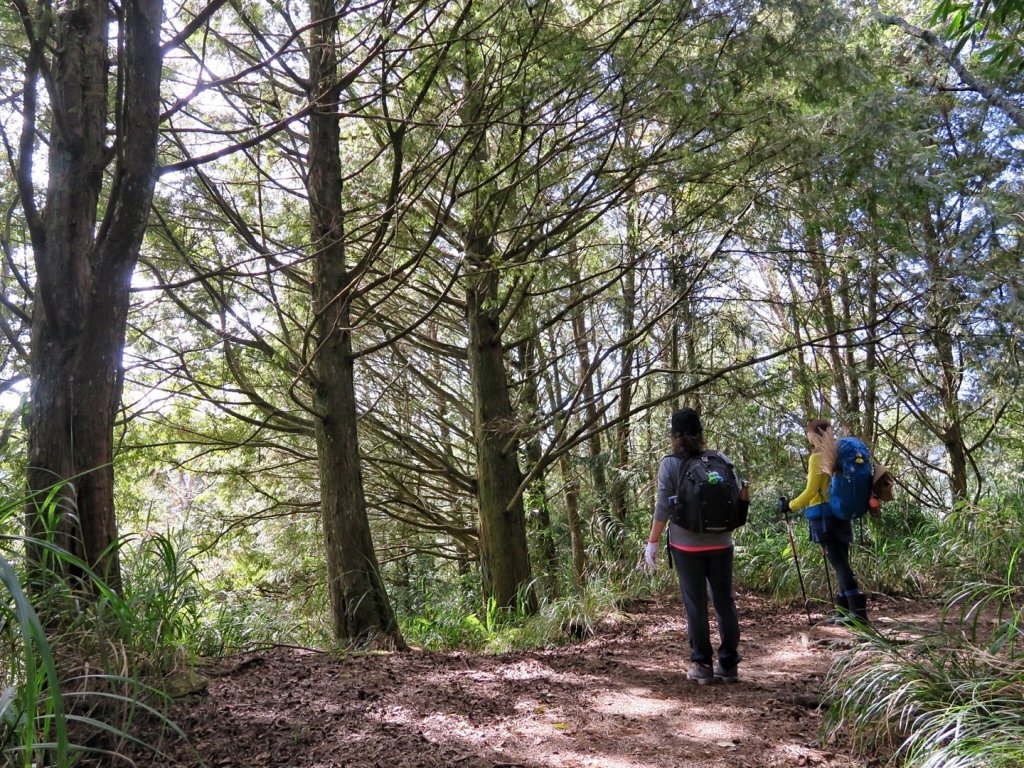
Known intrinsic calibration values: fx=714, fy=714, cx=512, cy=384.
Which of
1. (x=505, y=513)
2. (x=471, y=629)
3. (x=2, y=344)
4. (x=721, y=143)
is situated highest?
(x=721, y=143)

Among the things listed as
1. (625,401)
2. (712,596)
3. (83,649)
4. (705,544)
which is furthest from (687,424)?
(625,401)

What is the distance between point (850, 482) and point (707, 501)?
6.05 ft

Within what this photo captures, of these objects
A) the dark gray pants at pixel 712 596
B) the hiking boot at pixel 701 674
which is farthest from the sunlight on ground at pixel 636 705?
the dark gray pants at pixel 712 596

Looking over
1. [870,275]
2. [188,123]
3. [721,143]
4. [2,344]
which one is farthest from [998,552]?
[2,344]


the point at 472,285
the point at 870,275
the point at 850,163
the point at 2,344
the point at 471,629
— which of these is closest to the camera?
the point at 850,163

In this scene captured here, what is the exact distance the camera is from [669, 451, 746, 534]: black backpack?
4.64m

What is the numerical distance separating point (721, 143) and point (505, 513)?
4.75 m

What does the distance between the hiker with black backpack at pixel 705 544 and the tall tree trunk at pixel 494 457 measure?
358 cm

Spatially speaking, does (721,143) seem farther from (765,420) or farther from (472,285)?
(765,420)

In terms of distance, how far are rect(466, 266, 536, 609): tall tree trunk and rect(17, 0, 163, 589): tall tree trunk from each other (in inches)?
185

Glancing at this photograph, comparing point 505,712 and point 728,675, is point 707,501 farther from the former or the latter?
point 505,712

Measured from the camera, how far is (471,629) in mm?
7355

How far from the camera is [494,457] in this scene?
869cm

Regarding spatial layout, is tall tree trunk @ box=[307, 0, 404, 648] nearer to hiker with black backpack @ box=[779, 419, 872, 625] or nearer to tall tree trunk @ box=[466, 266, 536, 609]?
tall tree trunk @ box=[466, 266, 536, 609]
